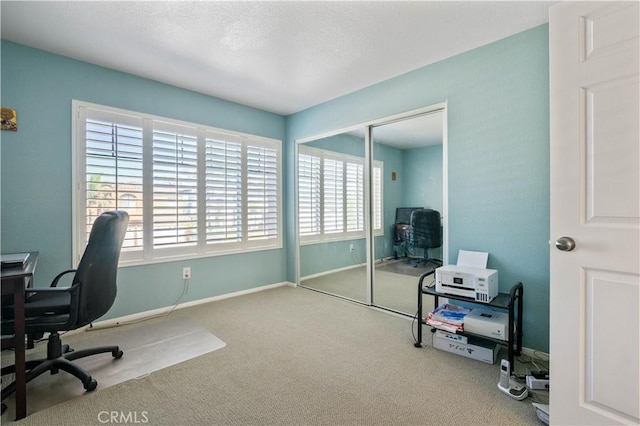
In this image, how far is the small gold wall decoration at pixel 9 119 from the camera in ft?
7.70

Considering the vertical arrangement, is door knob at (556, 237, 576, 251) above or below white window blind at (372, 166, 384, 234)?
below

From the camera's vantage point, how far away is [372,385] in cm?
184

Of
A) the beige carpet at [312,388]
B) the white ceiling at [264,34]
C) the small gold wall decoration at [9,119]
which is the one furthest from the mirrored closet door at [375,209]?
the small gold wall decoration at [9,119]

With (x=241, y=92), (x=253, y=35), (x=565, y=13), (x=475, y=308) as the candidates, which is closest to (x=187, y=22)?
(x=253, y=35)

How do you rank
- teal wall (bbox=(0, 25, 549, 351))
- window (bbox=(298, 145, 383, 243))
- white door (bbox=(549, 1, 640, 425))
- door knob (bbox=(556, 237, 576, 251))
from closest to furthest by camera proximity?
white door (bbox=(549, 1, 640, 425))
door knob (bbox=(556, 237, 576, 251))
teal wall (bbox=(0, 25, 549, 351))
window (bbox=(298, 145, 383, 243))

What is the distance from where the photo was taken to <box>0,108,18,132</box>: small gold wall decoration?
7.70 ft

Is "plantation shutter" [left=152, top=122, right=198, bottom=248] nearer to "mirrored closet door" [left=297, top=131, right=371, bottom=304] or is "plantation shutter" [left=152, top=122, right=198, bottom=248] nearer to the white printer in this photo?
"mirrored closet door" [left=297, top=131, right=371, bottom=304]

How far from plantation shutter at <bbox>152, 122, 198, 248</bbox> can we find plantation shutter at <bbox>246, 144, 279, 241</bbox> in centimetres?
70

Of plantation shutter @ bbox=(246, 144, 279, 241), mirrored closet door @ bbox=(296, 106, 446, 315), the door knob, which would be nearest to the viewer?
the door knob

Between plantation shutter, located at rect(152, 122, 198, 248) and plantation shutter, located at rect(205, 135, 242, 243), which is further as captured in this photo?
plantation shutter, located at rect(205, 135, 242, 243)

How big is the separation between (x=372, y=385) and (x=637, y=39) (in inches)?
83.8

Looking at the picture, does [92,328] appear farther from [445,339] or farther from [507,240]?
[507,240]

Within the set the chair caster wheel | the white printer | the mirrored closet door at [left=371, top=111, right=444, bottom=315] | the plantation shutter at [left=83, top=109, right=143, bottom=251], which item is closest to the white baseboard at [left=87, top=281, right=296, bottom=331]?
the plantation shutter at [left=83, top=109, right=143, bottom=251]

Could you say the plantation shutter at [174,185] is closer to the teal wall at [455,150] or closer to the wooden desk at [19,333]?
the teal wall at [455,150]
